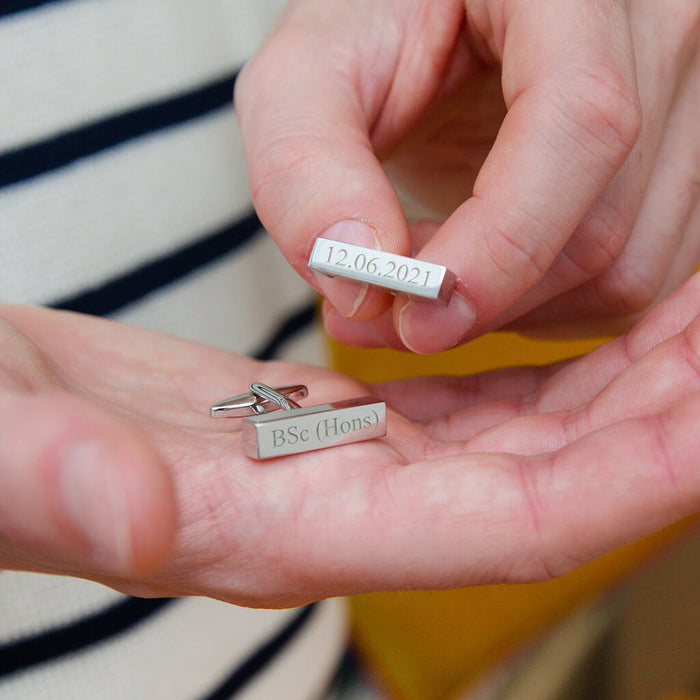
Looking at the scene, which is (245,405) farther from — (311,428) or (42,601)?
(42,601)

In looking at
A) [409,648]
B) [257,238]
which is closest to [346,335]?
[257,238]

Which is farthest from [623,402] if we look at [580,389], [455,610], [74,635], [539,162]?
[455,610]

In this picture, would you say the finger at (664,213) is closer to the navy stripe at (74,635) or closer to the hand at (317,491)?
the hand at (317,491)

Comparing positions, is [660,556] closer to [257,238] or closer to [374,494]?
[257,238]

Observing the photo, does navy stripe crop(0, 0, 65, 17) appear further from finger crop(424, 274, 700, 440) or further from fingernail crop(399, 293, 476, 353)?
finger crop(424, 274, 700, 440)

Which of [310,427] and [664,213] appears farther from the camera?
[664,213]

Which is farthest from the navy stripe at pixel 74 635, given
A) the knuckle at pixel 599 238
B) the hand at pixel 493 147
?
the knuckle at pixel 599 238

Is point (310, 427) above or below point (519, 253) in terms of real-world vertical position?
below
